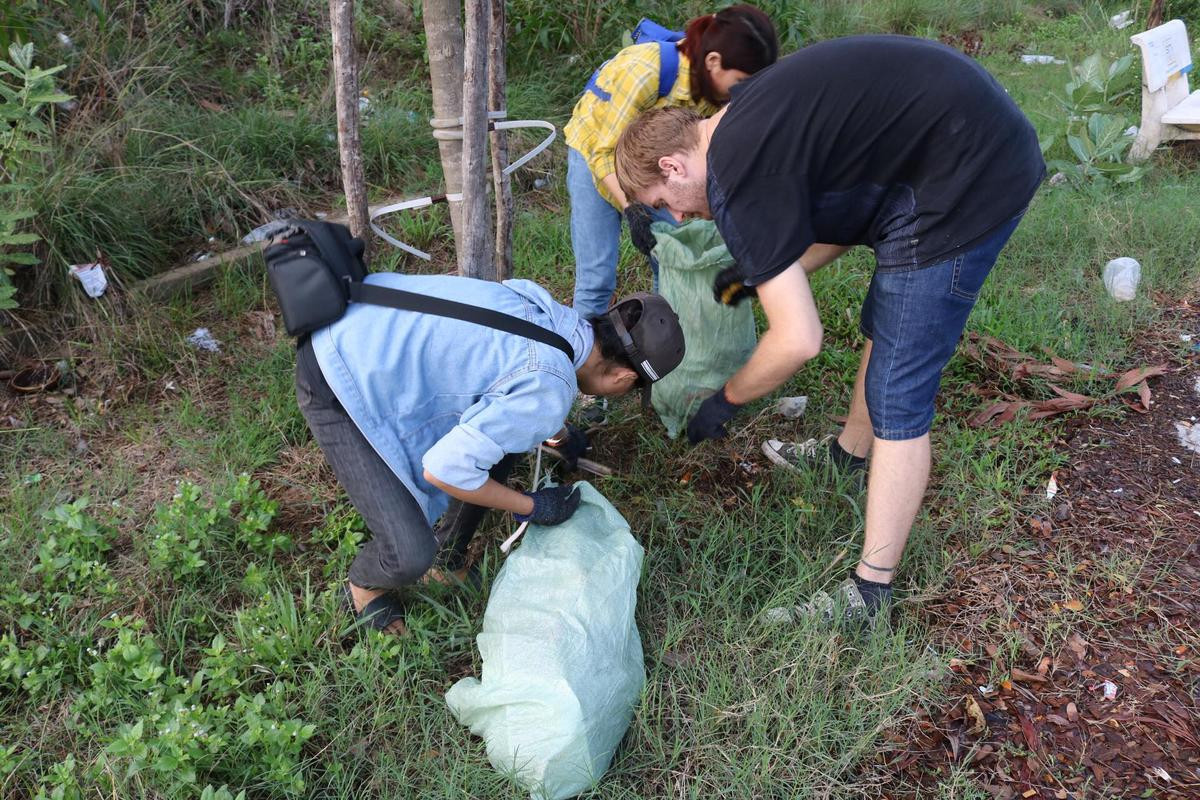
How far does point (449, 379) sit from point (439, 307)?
170mm

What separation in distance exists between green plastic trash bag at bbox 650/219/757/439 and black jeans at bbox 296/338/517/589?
3.28 feet

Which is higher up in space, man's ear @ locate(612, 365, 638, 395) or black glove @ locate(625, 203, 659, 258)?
black glove @ locate(625, 203, 659, 258)

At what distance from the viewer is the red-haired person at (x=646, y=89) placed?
245cm

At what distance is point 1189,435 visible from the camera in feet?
9.55

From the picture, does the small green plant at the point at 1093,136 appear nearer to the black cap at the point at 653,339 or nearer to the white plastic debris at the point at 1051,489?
the white plastic debris at the point at 1051,489

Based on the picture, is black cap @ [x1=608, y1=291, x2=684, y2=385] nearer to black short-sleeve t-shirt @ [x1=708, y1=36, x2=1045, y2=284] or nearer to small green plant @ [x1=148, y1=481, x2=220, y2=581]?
black short-sleeve t-shirt @ [x1=708, y1=36, x2=1045, y2=284]

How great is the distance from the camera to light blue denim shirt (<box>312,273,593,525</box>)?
1.93 m

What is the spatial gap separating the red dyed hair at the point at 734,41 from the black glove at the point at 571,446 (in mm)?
1155

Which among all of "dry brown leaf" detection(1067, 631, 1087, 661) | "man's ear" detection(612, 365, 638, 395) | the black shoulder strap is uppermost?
the black shoulder strap

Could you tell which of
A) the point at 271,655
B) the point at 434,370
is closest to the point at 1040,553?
the point at 434,370

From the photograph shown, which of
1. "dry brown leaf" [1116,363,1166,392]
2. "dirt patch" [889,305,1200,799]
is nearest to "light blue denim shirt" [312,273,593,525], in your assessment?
"dirt patch" [889,305,1200,799]

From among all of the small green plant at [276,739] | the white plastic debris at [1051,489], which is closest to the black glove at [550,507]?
the small green plant at [276,739]

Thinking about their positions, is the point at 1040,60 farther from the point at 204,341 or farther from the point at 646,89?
the point at 204,341

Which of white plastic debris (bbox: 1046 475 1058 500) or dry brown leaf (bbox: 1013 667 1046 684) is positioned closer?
dry brown leaf (bbox: 1013 667 1046 684)
